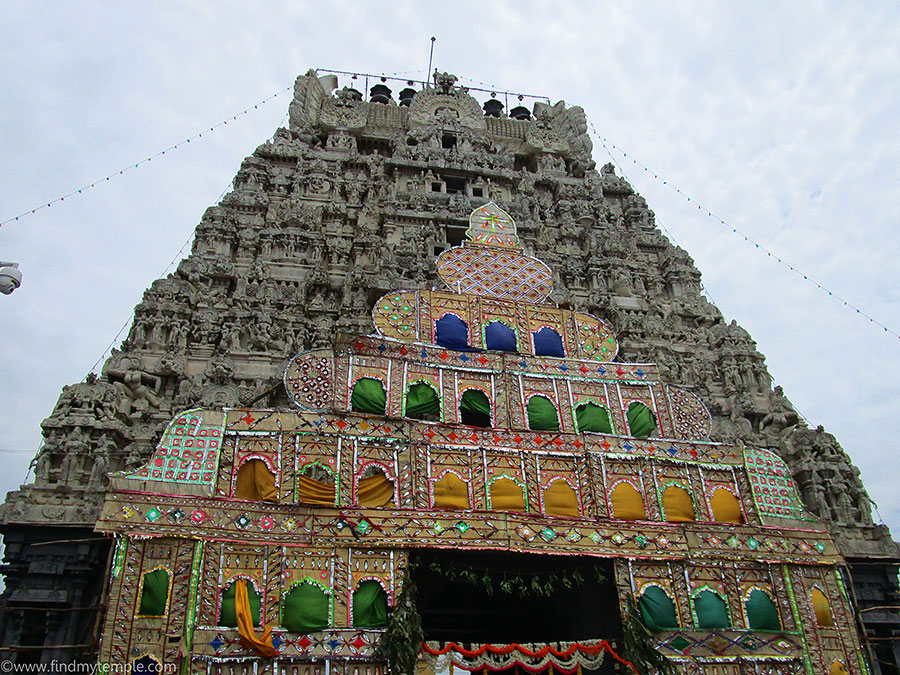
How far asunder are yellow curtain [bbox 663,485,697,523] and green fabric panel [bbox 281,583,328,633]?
689 cm

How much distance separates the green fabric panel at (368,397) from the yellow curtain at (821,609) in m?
9.15

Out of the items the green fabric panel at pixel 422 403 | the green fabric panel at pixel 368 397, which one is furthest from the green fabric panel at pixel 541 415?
the green fabric panel at pixel 368 397

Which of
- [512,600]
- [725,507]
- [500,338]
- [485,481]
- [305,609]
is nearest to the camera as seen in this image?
[305,609]

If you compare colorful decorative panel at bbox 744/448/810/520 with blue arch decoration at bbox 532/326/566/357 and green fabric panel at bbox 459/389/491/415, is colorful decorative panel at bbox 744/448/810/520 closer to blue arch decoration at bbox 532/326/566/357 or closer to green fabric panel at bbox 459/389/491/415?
blue arch decoration at bbox 532/326/566/357

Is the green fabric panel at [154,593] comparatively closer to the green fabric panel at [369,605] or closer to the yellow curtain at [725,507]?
the green fabric panel at [369,605]

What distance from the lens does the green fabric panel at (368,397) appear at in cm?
1377

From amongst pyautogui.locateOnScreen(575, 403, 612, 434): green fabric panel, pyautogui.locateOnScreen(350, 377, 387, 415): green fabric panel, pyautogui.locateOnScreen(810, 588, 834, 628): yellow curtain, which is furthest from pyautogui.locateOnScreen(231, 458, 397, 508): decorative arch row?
pyautogui.locateOnScreen(810, 588, 834, 628): yellow curtain

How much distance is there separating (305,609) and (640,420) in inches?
312

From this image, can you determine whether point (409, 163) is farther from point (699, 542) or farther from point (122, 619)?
point (122, 619)

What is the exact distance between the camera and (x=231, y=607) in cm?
1120

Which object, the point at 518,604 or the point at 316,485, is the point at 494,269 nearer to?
the point at 316,485

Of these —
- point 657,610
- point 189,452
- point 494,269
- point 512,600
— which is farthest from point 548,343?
point 189,452

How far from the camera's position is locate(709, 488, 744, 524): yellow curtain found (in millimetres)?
14062

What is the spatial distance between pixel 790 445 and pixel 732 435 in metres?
1.65
